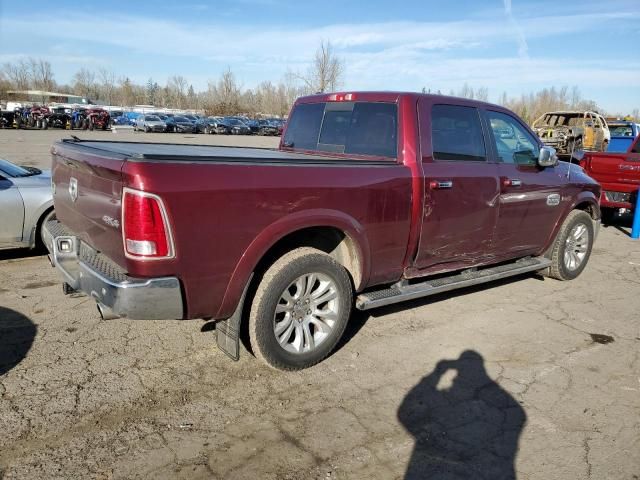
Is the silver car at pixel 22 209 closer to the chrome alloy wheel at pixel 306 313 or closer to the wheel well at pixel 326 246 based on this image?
the wheel well at pixel 326 246

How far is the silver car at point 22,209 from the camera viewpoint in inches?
225

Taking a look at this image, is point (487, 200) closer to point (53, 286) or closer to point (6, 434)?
point (6, 434)

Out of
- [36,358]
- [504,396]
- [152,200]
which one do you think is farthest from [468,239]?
[36,358]

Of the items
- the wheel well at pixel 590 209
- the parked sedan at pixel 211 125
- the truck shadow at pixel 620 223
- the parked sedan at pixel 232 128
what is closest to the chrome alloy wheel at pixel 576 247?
the wheel well at pixel 590 209

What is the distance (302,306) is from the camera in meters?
3.71

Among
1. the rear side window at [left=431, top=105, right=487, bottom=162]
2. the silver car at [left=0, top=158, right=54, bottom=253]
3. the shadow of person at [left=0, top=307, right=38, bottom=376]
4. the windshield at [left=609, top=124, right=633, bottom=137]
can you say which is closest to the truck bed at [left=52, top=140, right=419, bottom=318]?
the rear side window at [left=431, top=105, right=487, bottom=162]

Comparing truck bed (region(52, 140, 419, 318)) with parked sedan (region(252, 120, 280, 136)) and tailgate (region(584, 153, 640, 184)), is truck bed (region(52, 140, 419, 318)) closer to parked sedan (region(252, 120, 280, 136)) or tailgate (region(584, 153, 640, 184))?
tailgate (region(584, 153, 640, 184))

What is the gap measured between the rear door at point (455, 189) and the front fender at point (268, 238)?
3.22 feet

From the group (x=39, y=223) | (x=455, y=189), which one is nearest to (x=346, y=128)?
(x=455, y=189)

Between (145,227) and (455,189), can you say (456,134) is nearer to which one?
(455,189)

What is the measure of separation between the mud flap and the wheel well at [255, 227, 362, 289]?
0.31 meters

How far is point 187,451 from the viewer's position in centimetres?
281

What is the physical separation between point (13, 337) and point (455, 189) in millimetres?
3798

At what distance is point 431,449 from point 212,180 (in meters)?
2.00
